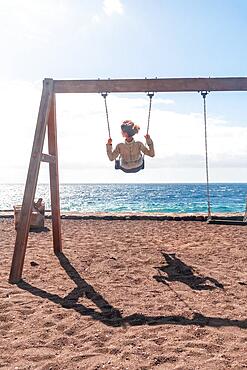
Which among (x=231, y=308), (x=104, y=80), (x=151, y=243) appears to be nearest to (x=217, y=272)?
(x=231, y=308)

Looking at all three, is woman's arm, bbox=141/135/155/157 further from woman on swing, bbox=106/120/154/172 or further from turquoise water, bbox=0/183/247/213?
turquoise water, bbox=0/183/247/213

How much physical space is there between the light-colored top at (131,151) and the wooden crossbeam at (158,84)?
1.00 m

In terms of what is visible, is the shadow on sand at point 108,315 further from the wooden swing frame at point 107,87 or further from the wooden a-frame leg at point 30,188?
the wooden swing frame at point 107,87

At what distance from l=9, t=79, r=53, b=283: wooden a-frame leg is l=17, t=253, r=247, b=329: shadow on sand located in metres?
0.34

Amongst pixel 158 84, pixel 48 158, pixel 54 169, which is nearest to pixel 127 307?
pixel 48 158

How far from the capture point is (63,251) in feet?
24.1

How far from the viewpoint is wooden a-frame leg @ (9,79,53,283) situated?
5.38 metres

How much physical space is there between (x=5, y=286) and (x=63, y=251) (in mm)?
2317

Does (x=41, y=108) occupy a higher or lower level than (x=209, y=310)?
higher

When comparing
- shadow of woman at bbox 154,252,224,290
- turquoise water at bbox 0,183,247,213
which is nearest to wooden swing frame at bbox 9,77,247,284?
shadow of woman at bbox 154,252,224,290

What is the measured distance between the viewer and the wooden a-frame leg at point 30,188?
5.38 m

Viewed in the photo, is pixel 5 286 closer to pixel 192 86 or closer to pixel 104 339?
pixel 104 339

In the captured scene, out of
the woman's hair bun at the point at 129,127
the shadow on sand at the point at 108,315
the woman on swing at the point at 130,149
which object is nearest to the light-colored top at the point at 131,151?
the woman on swing at the point at 130,149

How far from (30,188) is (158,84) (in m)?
2.55
